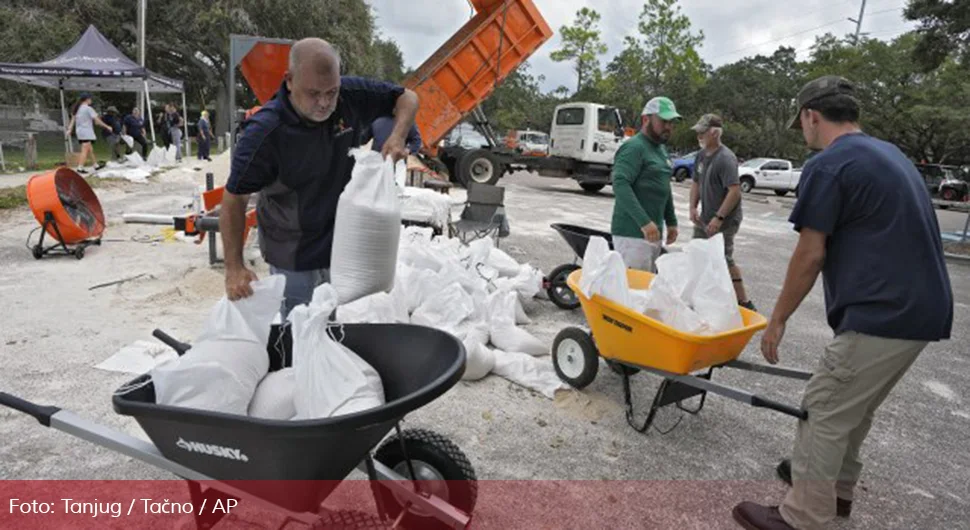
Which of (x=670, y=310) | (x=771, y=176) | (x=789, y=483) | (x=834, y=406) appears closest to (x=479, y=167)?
(x=670, y=310)

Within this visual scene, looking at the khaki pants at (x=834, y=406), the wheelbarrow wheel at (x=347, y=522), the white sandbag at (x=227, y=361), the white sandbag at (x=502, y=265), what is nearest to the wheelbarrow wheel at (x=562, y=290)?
the white sandbag at (x=502, y=265)

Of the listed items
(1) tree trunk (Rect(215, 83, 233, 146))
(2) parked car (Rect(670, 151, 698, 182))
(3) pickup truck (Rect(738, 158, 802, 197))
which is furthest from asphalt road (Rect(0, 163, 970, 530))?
(1) tree trunk (Rect(215, 83, 233, 146))

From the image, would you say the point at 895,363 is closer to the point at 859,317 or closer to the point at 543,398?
the point at 859,317

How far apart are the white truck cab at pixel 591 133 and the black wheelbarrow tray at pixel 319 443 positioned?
13341 mm

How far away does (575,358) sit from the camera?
138 inches

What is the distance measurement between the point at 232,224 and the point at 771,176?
23.7 metres

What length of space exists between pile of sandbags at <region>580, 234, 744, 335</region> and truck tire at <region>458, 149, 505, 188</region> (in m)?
10.7

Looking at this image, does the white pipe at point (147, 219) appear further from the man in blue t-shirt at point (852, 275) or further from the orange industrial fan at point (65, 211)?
the man in blue t-shirt at point (852, 275)

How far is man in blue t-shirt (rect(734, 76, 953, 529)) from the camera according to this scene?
205 centimetres

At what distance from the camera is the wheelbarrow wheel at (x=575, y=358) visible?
11.1 ft

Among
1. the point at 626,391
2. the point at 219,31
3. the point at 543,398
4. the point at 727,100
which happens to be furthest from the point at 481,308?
the point at 727,100

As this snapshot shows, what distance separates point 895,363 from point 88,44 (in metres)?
15.6

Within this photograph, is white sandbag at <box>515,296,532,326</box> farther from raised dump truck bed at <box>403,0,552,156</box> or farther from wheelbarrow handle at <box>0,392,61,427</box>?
raised dump truck bed at <box>403,0,552,156</box>

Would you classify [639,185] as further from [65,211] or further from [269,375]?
[65,211]
